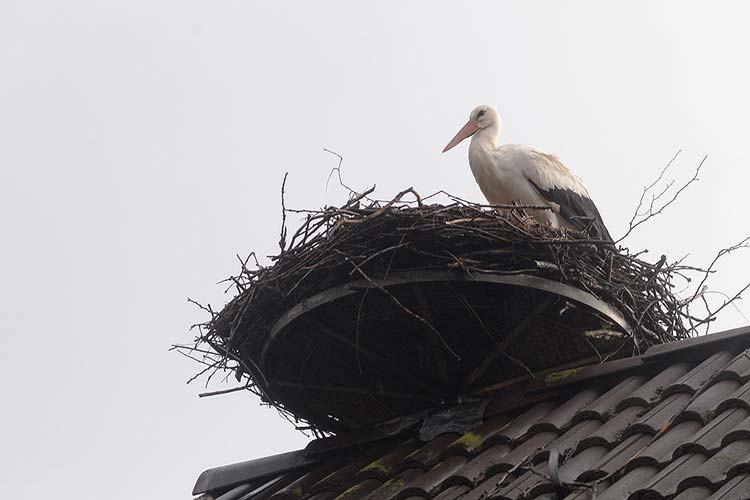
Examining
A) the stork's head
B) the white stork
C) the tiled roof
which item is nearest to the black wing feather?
the white stork

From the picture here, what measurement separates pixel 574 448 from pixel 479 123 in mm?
4807

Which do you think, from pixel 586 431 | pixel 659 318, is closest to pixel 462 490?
pixel 586 431

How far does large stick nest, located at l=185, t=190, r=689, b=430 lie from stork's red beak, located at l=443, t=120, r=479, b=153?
3001 millimetres

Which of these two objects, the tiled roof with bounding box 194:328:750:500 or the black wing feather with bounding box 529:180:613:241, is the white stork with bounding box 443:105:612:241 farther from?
the tiled roof with bounding box 194:328:750:500

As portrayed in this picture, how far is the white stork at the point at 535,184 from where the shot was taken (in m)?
7.16

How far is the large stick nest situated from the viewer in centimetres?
485

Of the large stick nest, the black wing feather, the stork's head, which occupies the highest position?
the stork's head

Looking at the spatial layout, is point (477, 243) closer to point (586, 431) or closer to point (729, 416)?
point (586, 431)

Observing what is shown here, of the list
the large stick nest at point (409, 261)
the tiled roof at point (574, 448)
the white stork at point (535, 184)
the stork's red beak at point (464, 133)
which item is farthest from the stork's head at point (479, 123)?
the tiled roof at point (574, 448)

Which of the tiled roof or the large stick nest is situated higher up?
the large stick nest

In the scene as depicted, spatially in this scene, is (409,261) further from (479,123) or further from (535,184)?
(479,123)

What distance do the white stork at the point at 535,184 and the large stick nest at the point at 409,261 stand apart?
1.59 meters

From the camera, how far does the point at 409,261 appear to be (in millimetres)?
4895

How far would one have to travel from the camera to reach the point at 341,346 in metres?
5.15
